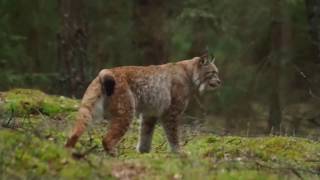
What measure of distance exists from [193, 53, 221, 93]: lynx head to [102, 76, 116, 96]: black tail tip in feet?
8.75

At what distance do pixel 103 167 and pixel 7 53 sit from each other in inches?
681

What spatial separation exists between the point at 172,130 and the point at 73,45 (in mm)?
7866

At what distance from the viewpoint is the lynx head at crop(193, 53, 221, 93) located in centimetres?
1276

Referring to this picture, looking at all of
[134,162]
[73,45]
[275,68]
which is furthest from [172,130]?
[275,68]

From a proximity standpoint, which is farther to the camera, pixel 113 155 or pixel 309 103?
pixel 309 103

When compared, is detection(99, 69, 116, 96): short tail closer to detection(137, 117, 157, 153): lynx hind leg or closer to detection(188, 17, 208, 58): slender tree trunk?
detection(137, 117, 157, 153): lynx hind leg

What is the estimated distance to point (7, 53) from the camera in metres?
25.1

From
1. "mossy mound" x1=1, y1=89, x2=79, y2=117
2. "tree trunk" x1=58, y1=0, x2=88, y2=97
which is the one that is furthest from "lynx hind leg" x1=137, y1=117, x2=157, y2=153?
"tree trunk" x1=58, y1=0, x2=88, y2=97

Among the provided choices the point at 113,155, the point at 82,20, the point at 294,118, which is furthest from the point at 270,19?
the point at 113,155

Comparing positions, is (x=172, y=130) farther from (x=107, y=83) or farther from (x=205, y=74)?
(x=107, y=83)

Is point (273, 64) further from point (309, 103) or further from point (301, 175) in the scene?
point (301, 175)

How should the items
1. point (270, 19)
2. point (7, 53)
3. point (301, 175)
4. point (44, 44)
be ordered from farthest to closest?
point (44, 44) → point (7, 53) → point (270, 19) → point (301, 175)

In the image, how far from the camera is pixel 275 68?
71.3 feet

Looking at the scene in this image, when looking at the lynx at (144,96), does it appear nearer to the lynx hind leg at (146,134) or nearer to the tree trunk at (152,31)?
the lynx hind leg at (146,134)
